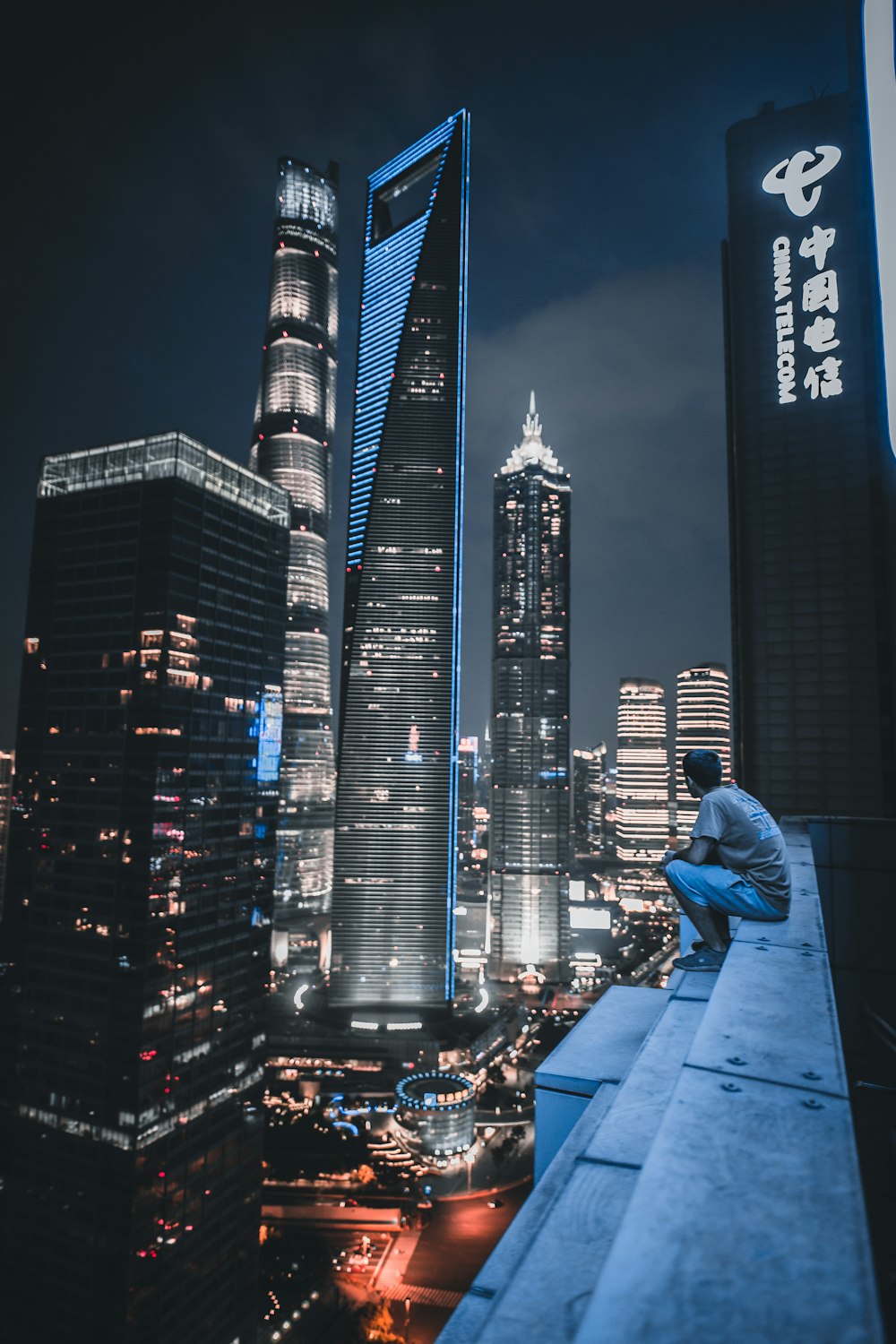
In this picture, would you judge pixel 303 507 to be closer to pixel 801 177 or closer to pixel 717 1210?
pixel 801 177

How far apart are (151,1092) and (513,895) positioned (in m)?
69.6

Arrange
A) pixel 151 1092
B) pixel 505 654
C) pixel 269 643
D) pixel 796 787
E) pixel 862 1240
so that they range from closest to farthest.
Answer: pixel 862 1240, pixel 796 787, pixel 151 1092, pixel 269 643, pixel 505 654

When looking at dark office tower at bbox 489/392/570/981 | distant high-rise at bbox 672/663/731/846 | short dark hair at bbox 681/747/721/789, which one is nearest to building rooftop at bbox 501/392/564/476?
dark office tower at bbox 489/392/570/981

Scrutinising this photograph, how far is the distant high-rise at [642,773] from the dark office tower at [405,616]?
90.8 meters

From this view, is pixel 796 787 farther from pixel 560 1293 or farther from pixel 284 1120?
pixel 284 1120

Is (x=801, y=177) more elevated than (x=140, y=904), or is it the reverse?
(x=801, y=177)

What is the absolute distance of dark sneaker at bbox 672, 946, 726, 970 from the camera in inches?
203

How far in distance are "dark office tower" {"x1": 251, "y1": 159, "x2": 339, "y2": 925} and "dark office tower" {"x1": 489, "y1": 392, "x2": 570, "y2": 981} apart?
31.1 meters

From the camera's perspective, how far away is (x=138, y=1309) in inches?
1089

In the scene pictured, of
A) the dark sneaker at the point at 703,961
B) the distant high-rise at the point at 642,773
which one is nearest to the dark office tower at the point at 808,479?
the dark sneaker at the point at 703,961

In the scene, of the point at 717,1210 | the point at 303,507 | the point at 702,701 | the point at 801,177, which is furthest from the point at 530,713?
the point at 717,1210

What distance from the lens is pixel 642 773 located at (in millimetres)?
164750

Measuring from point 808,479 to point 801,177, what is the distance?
35.5 feet

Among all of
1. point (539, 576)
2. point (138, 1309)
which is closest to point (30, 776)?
point (138, 1309)
